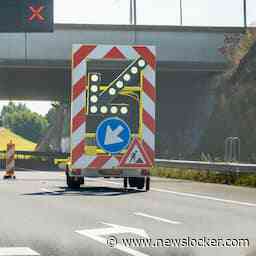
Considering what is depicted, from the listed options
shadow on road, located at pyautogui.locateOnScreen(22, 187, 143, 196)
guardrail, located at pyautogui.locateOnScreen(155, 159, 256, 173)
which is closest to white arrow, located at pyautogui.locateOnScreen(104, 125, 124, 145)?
shadow on road, located at pyautogui.locateOnScreen(22, 187, 143, 196)

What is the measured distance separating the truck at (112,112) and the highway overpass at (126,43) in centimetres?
2280

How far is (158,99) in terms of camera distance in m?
44.1

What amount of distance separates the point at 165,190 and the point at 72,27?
2424 cm

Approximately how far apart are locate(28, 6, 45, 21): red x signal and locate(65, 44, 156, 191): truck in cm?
1838

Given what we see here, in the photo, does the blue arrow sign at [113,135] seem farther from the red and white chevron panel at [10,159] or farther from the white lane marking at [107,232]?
the red and white chevron panel at [10,159]

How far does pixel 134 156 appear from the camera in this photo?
16.5m

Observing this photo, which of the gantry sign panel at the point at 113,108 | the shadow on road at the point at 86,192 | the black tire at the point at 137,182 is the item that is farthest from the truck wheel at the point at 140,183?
the gantry sign panel at the point at 113,108

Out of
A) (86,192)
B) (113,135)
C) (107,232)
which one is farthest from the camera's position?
(86,192)

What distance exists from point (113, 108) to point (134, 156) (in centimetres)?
115

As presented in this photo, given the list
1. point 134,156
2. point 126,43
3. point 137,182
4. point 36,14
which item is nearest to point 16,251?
point 134,156

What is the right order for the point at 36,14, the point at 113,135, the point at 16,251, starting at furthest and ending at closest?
the point at 36,14 → the point at 113,135 → the point at 16,251

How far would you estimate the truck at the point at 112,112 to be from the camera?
53.2 feet

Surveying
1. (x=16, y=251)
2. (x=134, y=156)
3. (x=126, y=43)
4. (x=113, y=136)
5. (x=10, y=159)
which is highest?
(x=126, y=43)

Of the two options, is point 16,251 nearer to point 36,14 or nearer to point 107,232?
point 107,232
